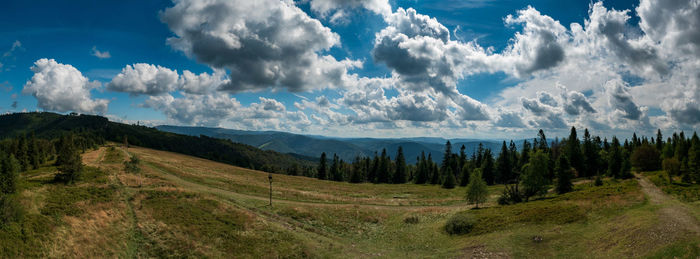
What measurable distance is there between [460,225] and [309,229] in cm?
1746

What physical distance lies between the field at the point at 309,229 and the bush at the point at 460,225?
762 millimetres

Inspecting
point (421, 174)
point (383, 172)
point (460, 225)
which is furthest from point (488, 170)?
point (460, 225)

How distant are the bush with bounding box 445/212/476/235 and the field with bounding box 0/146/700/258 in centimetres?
76

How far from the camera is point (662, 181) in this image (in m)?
55.9

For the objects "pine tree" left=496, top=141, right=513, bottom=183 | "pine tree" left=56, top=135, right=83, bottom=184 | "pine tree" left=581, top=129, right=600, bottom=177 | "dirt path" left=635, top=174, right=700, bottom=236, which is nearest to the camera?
"dirt path" left=635, top=174, right=700, bottom=236

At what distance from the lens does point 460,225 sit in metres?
32.8

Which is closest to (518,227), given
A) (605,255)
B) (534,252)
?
(534,252)

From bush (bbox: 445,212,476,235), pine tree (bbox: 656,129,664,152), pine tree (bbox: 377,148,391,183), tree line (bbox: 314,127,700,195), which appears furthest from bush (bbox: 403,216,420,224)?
pine tree (bbox: 656,129,664,152)

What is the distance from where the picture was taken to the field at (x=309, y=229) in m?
23.0

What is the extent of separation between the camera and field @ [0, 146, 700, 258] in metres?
23.0

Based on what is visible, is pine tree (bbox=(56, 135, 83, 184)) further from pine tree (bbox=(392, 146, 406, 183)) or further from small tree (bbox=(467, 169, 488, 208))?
pine tree (bbox=(392, 146, 406, 183))

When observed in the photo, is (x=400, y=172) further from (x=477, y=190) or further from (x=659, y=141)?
(x=659, y=141)

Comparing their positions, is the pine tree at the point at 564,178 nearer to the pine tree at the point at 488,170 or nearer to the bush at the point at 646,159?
the pine tree at the point at 488,170

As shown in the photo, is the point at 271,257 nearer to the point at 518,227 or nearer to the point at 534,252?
the point at 534,252
